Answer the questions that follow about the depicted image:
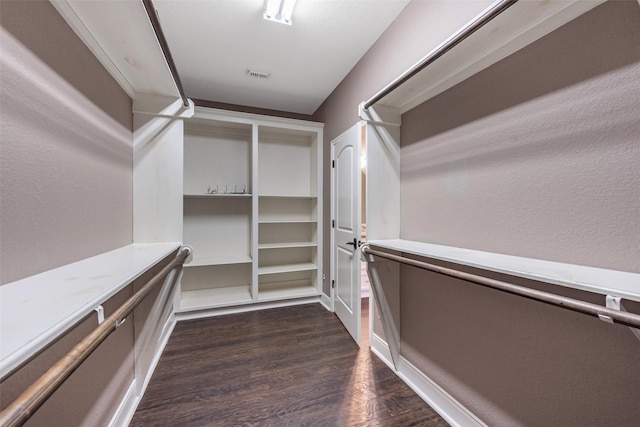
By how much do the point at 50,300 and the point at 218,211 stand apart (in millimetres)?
2681

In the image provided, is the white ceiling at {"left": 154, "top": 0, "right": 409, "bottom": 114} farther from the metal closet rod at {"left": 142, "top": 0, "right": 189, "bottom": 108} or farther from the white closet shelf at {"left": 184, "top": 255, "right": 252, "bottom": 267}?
the white closet shelf at {"left": 184, "top": 255, "right": 252, "bottom": 267}

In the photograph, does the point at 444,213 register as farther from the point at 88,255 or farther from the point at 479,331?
the point at 88,255

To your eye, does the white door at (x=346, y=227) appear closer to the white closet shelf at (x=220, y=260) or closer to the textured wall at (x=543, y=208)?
the textured wall at (x=543, y=208)

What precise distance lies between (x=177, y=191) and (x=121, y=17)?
101cm

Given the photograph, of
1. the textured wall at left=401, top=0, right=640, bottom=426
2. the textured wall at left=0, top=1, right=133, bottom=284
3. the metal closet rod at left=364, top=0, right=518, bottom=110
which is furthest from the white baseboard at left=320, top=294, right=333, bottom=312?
the metal closet rod at left=364, top=0, right=518, bottom=110

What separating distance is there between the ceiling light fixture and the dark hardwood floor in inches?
102

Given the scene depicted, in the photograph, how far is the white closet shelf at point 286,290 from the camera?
10.2ft

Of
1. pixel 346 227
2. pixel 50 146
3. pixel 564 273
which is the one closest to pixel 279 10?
pixel 50 146

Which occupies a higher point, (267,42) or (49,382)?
(267,42)

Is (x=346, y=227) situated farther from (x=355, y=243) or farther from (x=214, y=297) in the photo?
(x=214, y=297)

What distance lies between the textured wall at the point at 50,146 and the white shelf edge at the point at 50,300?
0.10 m

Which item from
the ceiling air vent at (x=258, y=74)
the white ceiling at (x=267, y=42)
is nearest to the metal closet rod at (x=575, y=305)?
the white ceiling at (x=267, y=42)

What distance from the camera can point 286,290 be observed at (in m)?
3.34

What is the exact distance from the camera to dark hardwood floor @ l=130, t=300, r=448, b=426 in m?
1.47
